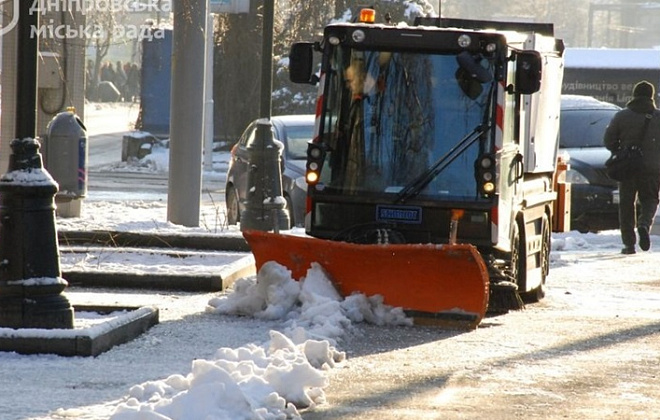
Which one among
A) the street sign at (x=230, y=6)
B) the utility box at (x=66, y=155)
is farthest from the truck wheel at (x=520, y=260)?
the street sign at (x=230, y=6)

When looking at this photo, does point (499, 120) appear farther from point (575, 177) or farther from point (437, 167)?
point (575, 177)

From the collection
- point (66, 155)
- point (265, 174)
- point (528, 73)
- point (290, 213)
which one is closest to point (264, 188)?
A: point (265, 174)

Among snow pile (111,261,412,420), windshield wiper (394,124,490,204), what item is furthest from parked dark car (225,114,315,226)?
snow pile (111,261,412,420)

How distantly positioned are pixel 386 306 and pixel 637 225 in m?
8.39

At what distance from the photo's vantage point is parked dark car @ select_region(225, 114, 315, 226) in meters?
18.7

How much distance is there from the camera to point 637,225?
18.5 metres

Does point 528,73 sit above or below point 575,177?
above

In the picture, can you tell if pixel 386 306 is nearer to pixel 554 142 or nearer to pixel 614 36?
pixel 554 142

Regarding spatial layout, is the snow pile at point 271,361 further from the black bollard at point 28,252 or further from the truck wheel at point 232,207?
the truck wheel at point 232,207

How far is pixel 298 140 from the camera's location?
19.8m

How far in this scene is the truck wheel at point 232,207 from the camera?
19.5 metres

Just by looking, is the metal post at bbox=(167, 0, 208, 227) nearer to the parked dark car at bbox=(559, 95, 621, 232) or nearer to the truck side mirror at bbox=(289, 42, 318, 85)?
the parked dark car at bbox=(559, 95, 621, 232)

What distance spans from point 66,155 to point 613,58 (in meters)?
15.4

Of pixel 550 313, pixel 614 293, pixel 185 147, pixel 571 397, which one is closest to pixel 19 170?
pixel 571 397
